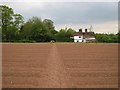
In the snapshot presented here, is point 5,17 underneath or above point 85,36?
above

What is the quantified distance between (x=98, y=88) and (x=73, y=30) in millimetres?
103967

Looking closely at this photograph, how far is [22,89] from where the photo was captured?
23.2 feet

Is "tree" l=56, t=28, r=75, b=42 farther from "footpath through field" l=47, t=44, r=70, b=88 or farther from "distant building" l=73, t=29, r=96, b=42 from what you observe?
"footpath through field" l=47, t=44, r=70, b=88

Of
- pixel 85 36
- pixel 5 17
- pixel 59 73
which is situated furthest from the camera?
pixel 85 36

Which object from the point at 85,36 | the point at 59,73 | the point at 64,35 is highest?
the point at 64,35

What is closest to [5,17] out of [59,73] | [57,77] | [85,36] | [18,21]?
[18,21]

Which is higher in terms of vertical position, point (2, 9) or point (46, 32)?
point (2, 9)

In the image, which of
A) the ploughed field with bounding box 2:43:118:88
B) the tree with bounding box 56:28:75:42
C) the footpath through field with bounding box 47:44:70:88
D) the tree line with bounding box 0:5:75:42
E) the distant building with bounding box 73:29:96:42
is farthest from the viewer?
the distant building with bounding box 73:29:96:42

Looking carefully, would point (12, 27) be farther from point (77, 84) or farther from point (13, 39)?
point (77, 84)

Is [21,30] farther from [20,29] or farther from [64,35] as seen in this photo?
[64,35]

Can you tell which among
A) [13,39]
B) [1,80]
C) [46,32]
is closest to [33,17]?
[46,32]

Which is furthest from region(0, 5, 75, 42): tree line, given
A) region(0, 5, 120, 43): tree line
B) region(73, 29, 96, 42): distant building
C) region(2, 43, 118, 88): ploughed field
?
region(2, 43, 118, 88): ploughed field

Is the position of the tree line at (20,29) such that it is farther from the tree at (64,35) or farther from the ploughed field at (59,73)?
the ploughed field at (59,73)

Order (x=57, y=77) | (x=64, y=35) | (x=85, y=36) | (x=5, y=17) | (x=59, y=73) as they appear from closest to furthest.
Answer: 1. (x=57, y=77)
2. (x=59, y=73)
3. (x=5, y=17)
4. (x=64, y=35)
5. (x=85, y=36)
